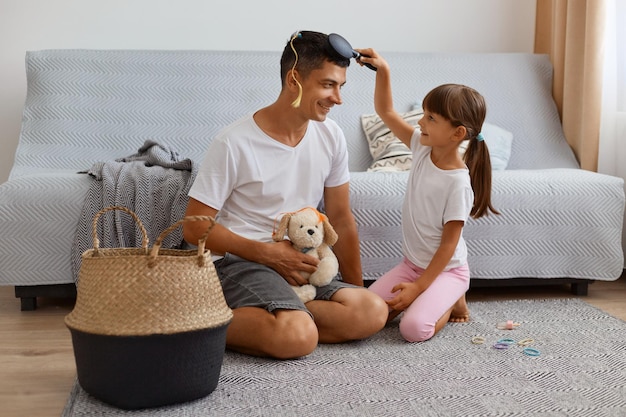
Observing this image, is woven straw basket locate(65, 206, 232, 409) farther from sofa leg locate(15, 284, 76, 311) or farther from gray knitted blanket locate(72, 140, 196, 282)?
sofa leg locate(15, 284, 76, 311)

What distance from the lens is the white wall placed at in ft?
10.8

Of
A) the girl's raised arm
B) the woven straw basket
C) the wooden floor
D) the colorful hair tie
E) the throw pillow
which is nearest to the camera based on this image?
the woven straw basket

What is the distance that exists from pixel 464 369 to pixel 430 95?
0.77 m

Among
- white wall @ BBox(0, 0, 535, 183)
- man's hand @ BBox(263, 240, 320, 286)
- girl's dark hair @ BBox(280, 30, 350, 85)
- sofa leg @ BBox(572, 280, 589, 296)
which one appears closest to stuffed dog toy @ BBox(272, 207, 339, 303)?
man's hand @ BBox(263, 240, 320, 286)

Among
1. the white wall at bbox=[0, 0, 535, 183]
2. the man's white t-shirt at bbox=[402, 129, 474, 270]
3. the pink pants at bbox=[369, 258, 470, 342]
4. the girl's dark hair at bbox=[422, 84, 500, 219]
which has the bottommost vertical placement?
the pink pants at bbox=[369, 258, 470, 342]

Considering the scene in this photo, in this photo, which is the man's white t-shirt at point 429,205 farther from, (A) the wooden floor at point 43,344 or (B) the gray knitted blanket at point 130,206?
(B) the gray knitted blanket at point 130,206

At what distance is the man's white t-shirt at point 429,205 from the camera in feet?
6.98

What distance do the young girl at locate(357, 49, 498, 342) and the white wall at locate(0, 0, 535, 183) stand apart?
129cm

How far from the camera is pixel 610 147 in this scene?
2973 mm

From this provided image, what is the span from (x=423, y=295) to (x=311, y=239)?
0.38m

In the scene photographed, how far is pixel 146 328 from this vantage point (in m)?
1.50

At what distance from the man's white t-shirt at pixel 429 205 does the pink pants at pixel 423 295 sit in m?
0.04

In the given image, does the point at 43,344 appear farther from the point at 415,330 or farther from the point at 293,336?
the point at 415,330

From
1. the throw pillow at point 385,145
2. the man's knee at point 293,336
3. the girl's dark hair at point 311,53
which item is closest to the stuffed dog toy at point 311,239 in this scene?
the man's knee at point 293,336
